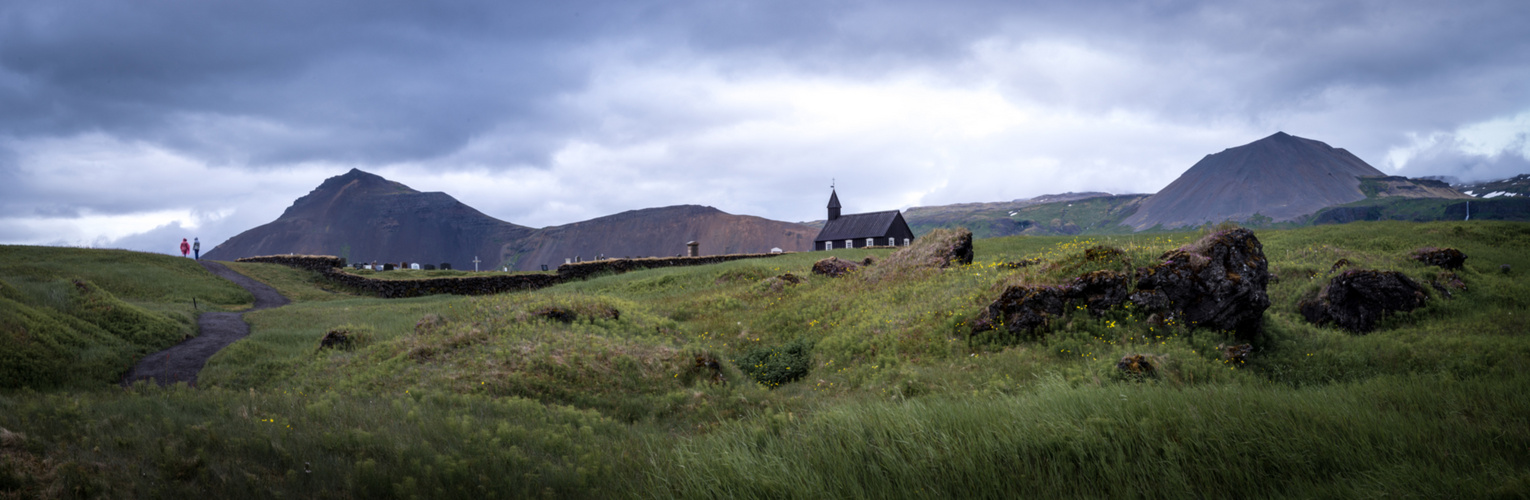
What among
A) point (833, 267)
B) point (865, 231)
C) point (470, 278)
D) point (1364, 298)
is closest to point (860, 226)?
point (865, 231)

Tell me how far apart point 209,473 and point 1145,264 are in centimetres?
1564

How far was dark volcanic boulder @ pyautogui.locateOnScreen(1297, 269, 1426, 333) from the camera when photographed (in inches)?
576

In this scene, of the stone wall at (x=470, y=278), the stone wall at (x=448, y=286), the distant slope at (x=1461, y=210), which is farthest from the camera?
the distant slope at (x=1461, y=210)

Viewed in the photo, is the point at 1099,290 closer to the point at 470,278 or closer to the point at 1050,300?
the point at 1050,300

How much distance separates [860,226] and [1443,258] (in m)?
66.0

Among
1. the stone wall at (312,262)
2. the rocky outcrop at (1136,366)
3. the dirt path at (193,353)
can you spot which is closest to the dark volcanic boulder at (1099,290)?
the rocky outcrop at (1136,366)

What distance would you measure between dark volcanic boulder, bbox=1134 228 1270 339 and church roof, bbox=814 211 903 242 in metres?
67.4

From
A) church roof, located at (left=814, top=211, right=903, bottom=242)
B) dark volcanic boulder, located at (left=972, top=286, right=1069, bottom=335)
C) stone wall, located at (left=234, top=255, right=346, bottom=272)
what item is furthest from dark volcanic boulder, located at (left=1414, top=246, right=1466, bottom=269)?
church roof, located at (left=814, top=211, right=903, bottom=242)

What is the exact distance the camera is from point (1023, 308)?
12.8 meters

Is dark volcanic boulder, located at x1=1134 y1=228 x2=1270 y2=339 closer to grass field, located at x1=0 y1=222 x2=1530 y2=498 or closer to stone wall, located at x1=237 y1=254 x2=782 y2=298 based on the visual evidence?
grass field, located at x1=0 y1=222 x2=1530 y2=498

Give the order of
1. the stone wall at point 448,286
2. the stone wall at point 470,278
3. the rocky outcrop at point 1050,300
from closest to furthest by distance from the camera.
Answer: the rocky outcrop at point 1050,300 → the stone wall at point 448,286 → the stone wall at point 470,278

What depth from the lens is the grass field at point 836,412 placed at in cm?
440

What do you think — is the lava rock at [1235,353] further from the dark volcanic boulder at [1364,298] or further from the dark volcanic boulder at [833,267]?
the dark volcanic boulder at [833,267]

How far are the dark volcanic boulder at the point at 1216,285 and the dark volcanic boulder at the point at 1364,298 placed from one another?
386cm
